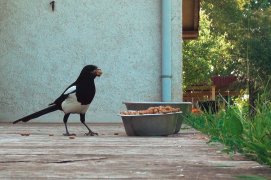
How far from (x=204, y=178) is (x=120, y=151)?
100cm

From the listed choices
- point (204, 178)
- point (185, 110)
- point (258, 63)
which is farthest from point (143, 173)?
point (258, 63)

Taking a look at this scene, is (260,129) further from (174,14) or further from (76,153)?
(174,14)

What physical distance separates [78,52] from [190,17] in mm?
3417

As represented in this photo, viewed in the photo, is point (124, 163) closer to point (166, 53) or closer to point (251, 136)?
point (251, 136)

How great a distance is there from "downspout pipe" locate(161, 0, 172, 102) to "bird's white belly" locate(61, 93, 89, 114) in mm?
2117

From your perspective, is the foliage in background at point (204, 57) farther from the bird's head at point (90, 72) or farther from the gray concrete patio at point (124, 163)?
the gray concrete patio at point (124, 163)

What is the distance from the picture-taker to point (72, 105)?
465cm

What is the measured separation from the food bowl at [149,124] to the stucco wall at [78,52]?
8.65ft

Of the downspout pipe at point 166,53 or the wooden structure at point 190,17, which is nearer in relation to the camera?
the downspout pipe at point 166,53

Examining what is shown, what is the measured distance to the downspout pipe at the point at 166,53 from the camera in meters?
6.70

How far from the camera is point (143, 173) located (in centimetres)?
189

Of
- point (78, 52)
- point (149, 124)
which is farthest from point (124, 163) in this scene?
point (78, 52)

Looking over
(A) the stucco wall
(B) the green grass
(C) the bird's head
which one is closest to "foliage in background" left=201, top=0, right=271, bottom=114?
(A) the stucco wall

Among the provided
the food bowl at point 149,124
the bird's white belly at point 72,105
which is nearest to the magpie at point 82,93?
the bird's white belly at point 72,105
